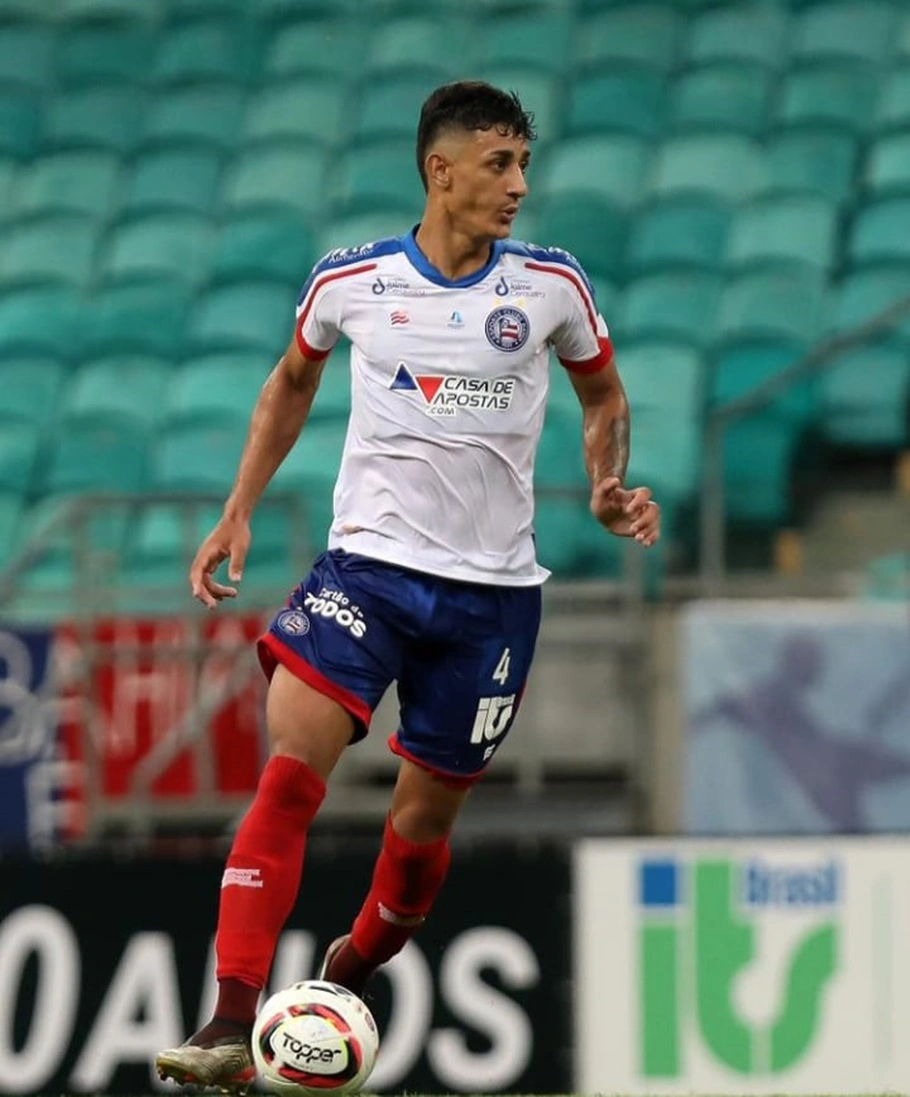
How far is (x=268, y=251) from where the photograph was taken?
13664 millimetres

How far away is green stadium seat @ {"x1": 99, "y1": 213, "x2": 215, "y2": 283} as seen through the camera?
13781 millimetres

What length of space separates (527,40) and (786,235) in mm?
2571

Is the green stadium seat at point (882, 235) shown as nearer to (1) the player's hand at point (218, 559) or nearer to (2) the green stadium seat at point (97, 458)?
(2) the green stadium seat at point (97, 458)

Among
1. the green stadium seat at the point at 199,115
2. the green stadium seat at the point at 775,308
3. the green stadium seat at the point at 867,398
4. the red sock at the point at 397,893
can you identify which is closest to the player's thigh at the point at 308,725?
the red sock at the point at 397,893

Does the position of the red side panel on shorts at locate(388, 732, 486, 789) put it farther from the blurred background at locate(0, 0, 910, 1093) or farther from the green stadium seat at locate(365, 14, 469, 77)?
the green stadium seat at locate(365, 14, 469, 77)

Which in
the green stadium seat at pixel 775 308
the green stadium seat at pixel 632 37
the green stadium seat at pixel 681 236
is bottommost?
the green stadium seat at pixel 775 308

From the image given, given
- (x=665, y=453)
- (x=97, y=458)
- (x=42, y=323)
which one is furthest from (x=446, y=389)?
(x=42, y=323)

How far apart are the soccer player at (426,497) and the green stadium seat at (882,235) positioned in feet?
21.7

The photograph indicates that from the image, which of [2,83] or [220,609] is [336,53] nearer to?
[2,83]

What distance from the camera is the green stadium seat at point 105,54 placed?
594 inches

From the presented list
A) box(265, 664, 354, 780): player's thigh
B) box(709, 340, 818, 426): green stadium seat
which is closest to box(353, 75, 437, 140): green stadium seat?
box(709, 340, 818, 426): green stadium seat

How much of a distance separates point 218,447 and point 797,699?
12.2 feet

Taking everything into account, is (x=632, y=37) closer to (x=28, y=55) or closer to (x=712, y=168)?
(x=712, y=168)

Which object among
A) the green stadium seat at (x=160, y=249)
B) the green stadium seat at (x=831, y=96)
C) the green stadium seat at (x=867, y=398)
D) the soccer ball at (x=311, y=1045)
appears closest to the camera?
the soccer ball at (x=311, y=1045)
